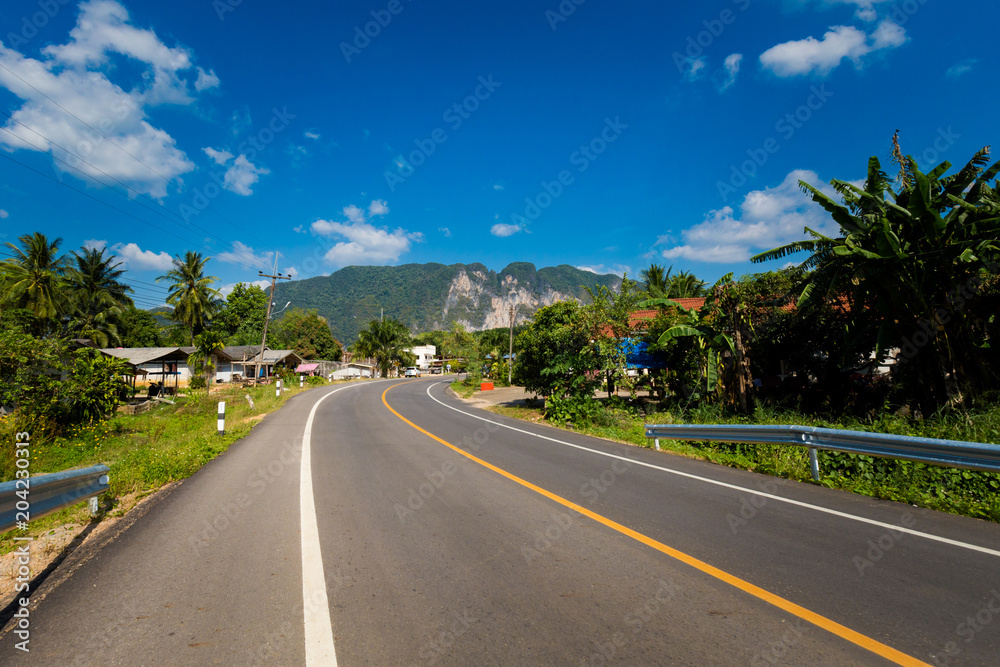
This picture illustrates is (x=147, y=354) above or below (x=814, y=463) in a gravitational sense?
above

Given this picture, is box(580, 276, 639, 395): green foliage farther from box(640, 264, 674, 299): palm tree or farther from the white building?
the white building

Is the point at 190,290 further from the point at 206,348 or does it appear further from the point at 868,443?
the point at 868,443

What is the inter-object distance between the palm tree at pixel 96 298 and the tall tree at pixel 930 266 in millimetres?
53043

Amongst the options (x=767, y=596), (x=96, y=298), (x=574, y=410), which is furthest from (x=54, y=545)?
(x=96, y=298)

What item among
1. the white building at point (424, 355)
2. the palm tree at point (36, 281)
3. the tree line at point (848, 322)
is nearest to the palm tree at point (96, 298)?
the palm tree at point (36, 281)

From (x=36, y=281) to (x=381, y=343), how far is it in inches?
1360

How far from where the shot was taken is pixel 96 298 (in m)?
43.0

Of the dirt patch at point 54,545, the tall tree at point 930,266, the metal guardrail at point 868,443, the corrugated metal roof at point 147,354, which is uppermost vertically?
the tall tree at point 930,266

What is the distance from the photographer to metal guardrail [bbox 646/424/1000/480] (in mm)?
5344

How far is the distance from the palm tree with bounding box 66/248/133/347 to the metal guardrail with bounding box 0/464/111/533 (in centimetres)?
4661

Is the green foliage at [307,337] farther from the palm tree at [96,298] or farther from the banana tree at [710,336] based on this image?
the banana tree at [710,336]

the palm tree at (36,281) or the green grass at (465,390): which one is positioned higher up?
the palm tree at (36,281)

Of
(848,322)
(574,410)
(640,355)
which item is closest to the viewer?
(848,322)

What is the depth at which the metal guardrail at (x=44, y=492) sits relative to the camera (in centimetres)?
354
